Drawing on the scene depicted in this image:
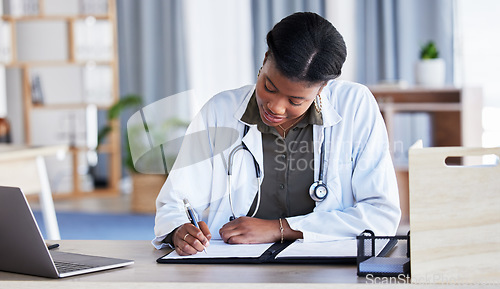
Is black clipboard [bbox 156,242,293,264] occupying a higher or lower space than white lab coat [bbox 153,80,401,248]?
lower

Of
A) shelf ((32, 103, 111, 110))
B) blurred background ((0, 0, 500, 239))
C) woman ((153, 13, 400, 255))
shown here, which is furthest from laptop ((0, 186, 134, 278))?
shelf ((32, 103, 111, 110))

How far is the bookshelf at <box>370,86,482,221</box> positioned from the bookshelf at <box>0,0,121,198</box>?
9.28 feet

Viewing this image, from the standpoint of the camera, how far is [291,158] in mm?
1900

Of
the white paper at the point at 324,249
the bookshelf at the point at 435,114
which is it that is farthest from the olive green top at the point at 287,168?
the bookshelf at the point at 435,114

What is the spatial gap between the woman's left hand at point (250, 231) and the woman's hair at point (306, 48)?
0.36 metres

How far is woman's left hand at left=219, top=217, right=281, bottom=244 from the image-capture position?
1657 mm

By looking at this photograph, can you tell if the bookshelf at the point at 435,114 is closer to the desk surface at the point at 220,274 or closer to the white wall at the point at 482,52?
the white wall at the point at 482,52

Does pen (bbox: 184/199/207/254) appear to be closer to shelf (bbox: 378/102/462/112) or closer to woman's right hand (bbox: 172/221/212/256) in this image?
woman's right hand (bbox: 172/221/212/256)

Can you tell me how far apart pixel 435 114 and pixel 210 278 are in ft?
14.0

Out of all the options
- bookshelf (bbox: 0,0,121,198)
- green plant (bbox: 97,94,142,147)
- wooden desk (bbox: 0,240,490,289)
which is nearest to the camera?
wooden desk (bbox: 0,240,490,289)

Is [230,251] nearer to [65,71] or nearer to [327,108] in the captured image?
[327,108]

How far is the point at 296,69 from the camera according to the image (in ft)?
5.39

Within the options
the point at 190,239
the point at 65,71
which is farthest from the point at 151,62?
the point at 190,239

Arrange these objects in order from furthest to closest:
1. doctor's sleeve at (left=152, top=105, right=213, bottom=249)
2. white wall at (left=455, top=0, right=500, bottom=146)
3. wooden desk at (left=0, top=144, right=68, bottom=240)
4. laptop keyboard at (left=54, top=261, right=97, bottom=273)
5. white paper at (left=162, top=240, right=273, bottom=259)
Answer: white wall at (left=455, top=0, right=500, bottom=146), wooden desk at (left=0, top=144, right=68, bottom=240), doctor's sleeve at (left=152, top=105, right=213, bottom=249), white paper at (left=162, top=240, right=273, bottom=259), laptop keyboard at (left=54, top=261, right=97, bottom=273)
